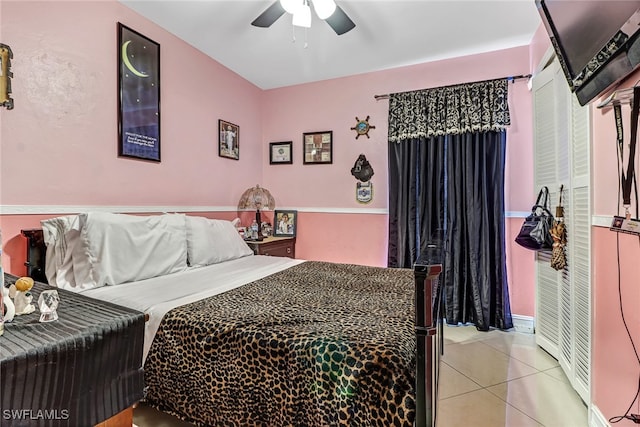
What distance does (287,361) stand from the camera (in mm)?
1152

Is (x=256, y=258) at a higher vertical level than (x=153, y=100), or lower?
lower

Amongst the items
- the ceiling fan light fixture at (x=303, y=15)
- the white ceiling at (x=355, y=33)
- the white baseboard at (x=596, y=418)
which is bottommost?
the white baseboard at (x=596, y=418)

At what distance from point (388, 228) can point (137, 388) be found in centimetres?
286

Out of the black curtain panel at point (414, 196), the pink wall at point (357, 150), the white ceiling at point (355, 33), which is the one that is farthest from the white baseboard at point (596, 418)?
the white ceiling at point (355, 33)

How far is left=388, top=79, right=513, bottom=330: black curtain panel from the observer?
287cm

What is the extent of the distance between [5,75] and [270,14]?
1545mm

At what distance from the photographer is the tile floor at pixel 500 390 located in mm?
1683

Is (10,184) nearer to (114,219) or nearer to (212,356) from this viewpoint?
(114,219)

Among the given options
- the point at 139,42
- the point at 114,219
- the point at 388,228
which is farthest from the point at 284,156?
the point at 114,219

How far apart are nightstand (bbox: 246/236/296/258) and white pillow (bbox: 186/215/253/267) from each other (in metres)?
0.38

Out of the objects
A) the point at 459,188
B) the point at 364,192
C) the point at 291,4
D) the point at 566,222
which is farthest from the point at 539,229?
the point at 291,4

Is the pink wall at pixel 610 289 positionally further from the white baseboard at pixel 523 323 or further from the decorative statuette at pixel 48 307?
the decorative statuette at pixel 48 307

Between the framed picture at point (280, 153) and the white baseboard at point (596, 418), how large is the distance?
3247 mm

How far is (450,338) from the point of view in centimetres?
271
